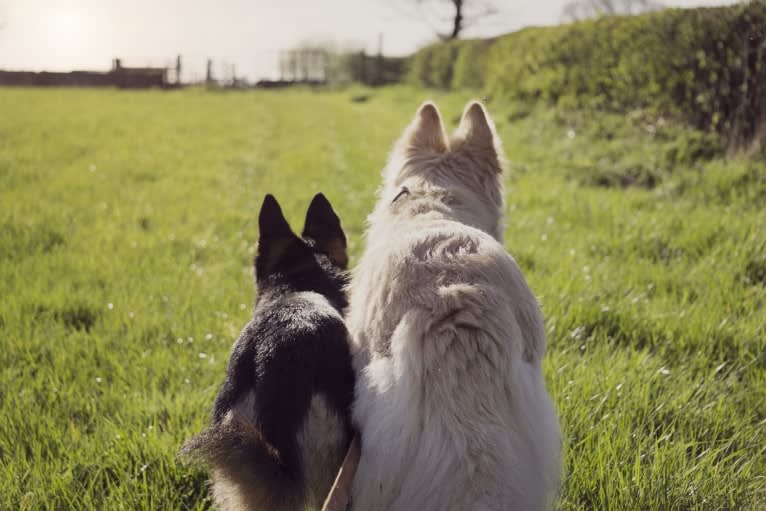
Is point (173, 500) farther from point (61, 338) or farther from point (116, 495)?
point (61, 338)

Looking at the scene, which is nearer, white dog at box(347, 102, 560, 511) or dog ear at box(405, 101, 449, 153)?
white dog at box(347, 102, 560, 511)

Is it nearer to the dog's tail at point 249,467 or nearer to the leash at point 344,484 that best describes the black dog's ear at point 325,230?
the dog's tail at point 249,467

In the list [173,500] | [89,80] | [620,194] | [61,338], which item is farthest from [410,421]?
[89,80]

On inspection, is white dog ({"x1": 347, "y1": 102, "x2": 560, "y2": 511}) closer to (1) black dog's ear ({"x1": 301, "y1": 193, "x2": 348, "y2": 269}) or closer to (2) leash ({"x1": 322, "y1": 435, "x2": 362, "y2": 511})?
(2) leash ({"x1": 322, "y1": 435, "x2": 362, "y2": 511})

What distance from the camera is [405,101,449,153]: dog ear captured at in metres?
3.02

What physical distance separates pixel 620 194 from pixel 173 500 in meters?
5.89

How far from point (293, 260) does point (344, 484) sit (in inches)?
62.4

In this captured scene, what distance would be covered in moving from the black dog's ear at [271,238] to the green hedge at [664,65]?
20.4ft

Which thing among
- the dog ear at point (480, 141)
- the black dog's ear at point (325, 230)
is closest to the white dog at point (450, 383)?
the dog ear at point (480, 141)

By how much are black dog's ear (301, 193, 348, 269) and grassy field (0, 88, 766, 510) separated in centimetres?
79

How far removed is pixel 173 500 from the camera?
213 centimetres

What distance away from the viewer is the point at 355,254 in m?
4.97

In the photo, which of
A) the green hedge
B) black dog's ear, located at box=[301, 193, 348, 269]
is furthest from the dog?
the green hedge

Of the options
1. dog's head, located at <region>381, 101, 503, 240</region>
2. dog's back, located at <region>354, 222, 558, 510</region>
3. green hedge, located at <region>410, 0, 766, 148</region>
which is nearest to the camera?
dog's back, located at <region>354, 222, 558, 510</region>
